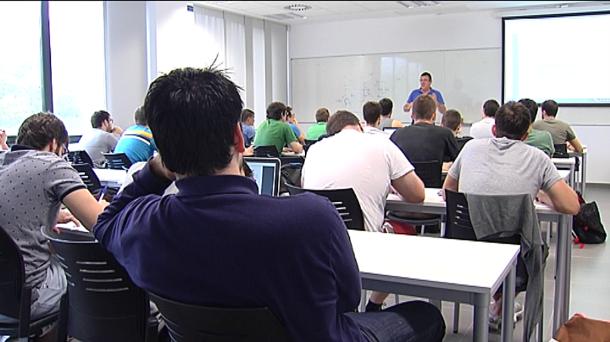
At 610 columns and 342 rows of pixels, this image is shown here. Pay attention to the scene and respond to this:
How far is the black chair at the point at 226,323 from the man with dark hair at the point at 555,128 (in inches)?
189

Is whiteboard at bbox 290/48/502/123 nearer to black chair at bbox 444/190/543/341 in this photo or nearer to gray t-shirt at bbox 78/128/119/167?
gray t-shirt at bbox 78/128/119/167

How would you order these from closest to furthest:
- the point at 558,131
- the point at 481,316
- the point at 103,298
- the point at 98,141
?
the point at 481,316 → the point at 103,298 → the point at 98,141 → the point at 558,131

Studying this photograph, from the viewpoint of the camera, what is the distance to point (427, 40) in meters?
8.59

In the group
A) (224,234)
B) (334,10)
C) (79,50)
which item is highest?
(334,10)

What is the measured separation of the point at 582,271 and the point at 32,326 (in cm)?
326

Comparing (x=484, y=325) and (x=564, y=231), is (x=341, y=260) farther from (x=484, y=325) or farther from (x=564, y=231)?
(x=564, y=231)

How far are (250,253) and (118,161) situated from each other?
353 cm

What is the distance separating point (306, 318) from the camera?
1.16 metres

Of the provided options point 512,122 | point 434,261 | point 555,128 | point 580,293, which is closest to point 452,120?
point 555,128

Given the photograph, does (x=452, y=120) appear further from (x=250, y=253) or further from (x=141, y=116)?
(x=250, y=253)

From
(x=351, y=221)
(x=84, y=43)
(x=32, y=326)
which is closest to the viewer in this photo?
(x=84, y=43)

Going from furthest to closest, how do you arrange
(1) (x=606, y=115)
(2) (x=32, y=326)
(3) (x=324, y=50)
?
(3) (x=324, y=50)
(1) (x=606, y=115)
(2) (x=32, y=326)

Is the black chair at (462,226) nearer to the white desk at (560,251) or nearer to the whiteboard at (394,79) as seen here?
the white desk at (560,251)

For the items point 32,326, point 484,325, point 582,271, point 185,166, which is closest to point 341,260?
point 185,166
